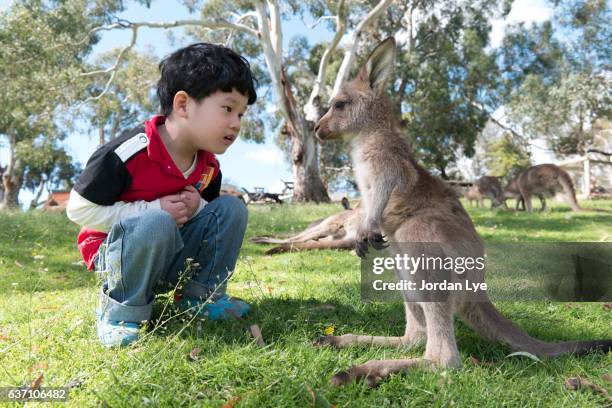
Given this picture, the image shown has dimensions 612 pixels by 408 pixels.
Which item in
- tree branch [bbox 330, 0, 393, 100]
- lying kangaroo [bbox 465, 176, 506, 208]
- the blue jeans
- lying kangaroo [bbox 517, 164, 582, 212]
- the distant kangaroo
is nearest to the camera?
the blue jeans

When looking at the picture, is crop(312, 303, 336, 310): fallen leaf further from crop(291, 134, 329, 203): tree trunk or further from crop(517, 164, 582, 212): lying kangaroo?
crop(291, 134, 329, 203): tree trunk

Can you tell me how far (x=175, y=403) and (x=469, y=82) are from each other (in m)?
17.6

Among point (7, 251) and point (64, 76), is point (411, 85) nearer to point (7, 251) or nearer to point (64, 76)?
point (64, 76)

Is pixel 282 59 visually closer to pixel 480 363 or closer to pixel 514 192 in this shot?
pixel 514 192

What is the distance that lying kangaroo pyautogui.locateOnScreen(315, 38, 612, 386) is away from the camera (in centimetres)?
185

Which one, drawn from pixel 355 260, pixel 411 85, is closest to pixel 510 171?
pixel 411 85

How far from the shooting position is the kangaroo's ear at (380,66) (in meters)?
2.50

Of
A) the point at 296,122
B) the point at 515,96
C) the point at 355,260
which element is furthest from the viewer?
the point at 515,96

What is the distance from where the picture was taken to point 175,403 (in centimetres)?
144

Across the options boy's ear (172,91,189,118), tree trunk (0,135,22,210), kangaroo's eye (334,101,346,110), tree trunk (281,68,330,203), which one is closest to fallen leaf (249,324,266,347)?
boy's ear (172,91,189,118)

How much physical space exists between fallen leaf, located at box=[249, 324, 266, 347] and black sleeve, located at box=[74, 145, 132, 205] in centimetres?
80

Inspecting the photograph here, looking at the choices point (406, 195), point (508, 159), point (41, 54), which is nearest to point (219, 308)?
point (406, 195)

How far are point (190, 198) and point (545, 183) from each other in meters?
9.06

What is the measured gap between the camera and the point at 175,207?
84.4 inches
